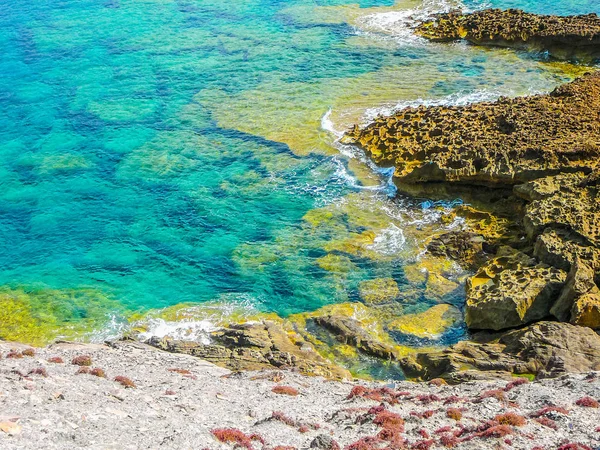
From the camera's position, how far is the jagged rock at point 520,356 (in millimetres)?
33688

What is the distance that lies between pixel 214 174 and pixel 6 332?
70.2ft

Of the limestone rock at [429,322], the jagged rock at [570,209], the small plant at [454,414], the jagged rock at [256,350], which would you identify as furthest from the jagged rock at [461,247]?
the small plant at [454,414]

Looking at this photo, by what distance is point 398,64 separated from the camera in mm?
73500

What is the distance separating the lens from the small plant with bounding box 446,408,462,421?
2956 centimetres

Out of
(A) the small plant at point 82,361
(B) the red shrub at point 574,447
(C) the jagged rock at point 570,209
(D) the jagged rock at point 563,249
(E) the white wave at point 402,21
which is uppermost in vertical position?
(E) the white wave at point 402,21

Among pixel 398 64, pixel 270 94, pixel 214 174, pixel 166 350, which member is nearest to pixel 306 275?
pixel 166 350

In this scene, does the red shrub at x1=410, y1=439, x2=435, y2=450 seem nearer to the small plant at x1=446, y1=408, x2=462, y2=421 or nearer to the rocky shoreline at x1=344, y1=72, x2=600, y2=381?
the small plant at x1=446, y1=408, x2=462, y2=421

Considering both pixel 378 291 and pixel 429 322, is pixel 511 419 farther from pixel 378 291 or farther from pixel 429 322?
pixel 378 291

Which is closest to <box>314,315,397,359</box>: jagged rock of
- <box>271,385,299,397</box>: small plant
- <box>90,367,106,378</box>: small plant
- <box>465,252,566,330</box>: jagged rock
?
<box>465,252,566,330</box>: jagged rock

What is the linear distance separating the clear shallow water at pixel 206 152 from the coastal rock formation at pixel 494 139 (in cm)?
273

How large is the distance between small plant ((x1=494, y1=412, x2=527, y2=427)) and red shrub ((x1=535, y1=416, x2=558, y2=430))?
23.5 inches

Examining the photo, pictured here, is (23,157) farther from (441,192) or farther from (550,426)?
(550,426)

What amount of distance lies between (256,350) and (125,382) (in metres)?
8.35

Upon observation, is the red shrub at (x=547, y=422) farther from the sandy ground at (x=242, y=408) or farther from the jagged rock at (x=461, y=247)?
the jagged rock at (x=461, y=247)
